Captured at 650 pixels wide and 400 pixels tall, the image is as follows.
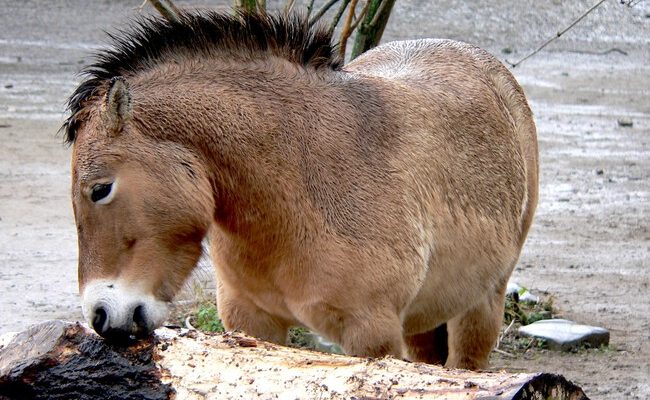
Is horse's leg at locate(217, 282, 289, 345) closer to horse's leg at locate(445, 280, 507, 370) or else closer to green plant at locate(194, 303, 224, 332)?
horse's leg at locate(445, 280, 507, 370)

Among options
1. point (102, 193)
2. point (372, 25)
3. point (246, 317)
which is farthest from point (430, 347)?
point (102, 193)

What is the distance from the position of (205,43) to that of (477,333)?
83.4 inches

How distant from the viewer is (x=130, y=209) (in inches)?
158

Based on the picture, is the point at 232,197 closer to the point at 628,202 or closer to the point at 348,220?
the point at 348,220

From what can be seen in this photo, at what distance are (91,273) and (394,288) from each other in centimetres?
116

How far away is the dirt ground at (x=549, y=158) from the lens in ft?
23.7

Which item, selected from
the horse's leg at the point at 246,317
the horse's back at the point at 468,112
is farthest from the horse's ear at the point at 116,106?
the horse's back at the point at 468,112

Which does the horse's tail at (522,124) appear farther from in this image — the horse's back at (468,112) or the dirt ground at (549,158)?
the dirt ground at (549,158)

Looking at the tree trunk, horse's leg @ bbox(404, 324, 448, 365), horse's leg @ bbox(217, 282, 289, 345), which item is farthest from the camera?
the tree trunk

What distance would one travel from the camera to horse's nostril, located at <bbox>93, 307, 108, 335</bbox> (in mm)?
3846

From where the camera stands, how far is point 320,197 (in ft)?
14.4

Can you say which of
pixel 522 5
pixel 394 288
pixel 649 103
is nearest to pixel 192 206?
pixel 394 288

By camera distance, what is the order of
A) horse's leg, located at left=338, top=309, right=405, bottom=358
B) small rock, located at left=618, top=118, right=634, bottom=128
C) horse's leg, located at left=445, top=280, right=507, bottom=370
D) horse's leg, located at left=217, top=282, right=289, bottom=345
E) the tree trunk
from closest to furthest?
horse's leg, located at left=338, top=309, right=405, bottom=358
horse's leg, located at left=217, top=282, right=289, bottom=345
horse's leg, located at left=445, top=280, right=507, bottom=370
the tree trunk
small rock, located at left=618, top=118, right=634, bottom=128

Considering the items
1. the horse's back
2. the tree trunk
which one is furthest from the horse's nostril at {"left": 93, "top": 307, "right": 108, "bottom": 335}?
the tree trunk
